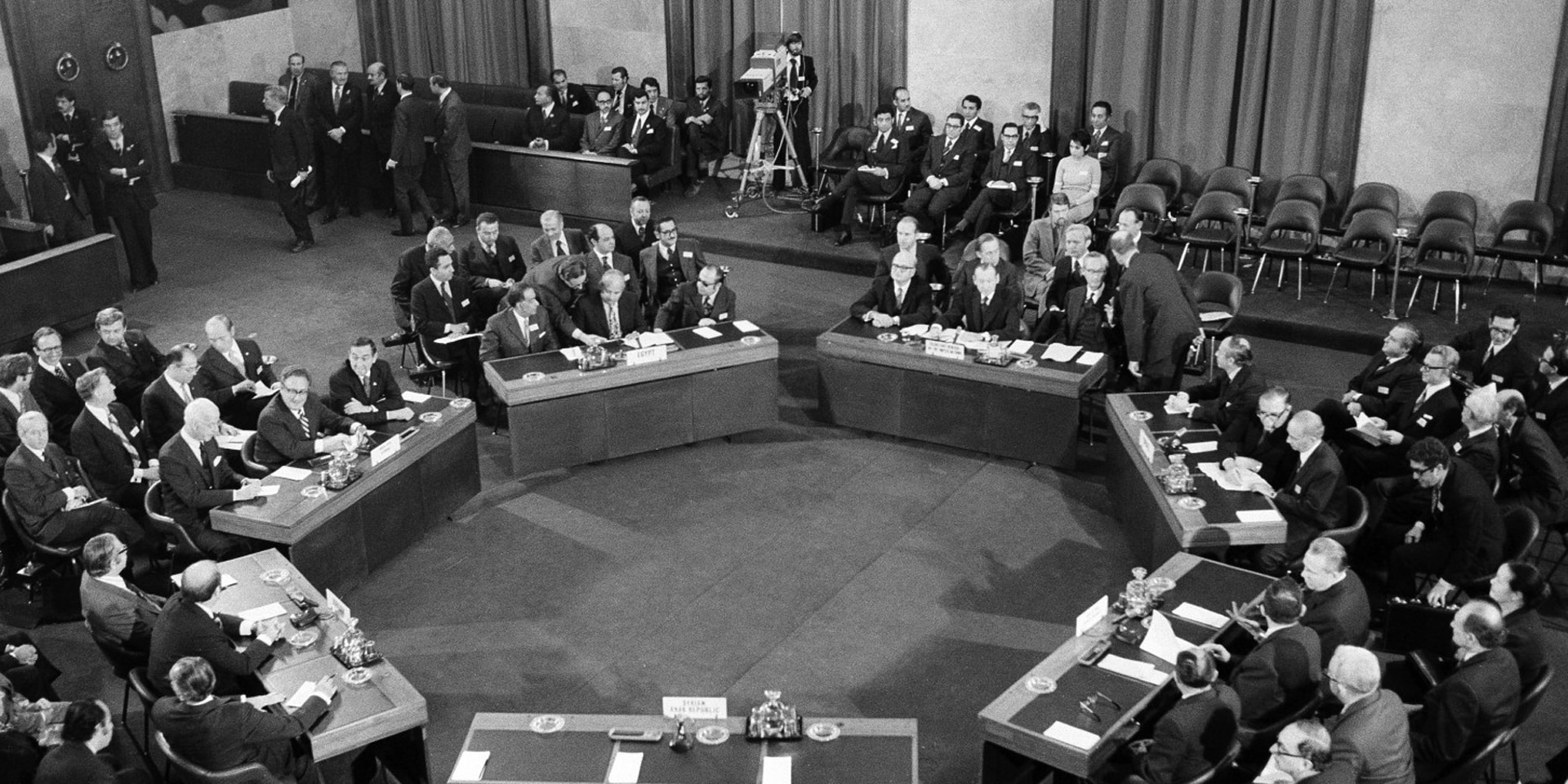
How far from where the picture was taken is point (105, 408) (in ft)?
27.5

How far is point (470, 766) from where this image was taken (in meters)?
5.74

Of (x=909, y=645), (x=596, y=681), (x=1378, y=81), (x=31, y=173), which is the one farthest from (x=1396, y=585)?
(x=31, y=173)

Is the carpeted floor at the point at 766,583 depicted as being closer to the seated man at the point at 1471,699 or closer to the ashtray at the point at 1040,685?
the ashtray at the point at 1040,685

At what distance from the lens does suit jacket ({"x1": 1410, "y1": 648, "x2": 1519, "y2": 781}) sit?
5871 mm

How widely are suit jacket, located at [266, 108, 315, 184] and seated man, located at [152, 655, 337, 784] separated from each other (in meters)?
9.05

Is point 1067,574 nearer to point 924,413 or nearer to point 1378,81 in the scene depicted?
point 924,413

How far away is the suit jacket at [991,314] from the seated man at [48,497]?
5.41 metres

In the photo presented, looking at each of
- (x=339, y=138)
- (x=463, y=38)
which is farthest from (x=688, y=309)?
(x=463, y=38)

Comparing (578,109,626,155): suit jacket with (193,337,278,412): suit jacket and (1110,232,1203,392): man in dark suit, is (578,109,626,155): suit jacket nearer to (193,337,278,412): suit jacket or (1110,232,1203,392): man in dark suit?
(193,337,278,412): suit jacket

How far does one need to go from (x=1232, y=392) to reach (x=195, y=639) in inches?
222

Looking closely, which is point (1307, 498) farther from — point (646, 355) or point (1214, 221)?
point (1214, 221)

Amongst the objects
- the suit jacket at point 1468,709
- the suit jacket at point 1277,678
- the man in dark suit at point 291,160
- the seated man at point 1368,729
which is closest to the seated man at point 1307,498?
the suit jacket at point 1277,678

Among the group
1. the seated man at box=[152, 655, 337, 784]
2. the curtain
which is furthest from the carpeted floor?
the curtain

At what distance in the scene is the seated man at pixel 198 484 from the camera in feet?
25.6
